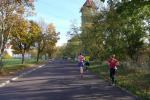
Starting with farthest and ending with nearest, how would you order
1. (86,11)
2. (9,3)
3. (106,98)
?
(86,11) < (9,3) < (106,98)

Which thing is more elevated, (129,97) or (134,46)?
(134,46)

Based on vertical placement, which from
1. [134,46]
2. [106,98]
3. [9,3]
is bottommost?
[106,98]

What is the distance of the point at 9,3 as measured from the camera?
118ft

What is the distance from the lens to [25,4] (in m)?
36.9

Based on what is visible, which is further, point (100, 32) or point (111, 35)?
point (100, 32)

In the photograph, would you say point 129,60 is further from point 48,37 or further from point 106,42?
point 48,37

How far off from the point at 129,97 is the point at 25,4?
21.6 meters

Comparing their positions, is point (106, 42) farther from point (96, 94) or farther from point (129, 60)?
point (96, 94)

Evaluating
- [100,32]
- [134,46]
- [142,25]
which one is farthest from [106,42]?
[142,25]

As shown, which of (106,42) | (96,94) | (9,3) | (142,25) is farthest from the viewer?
(106,42)

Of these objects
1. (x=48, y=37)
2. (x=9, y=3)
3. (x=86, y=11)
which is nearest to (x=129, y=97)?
(x=9, y=3)

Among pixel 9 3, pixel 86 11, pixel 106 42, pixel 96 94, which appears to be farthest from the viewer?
pixel 86 11

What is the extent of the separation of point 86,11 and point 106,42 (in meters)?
11.4

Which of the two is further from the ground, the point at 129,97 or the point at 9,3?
the point at 9,3
